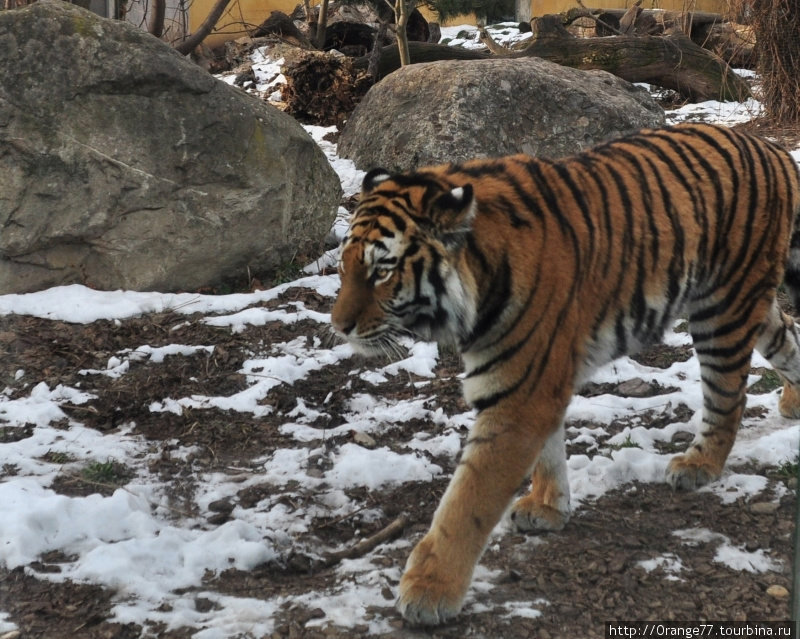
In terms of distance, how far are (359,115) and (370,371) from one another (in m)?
3.74

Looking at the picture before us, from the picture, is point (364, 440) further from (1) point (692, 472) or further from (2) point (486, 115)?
(2) point (486, 115)

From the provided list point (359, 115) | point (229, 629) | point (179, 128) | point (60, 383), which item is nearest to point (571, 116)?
point (359, 115)

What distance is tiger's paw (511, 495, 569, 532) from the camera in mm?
3359

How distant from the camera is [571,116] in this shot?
7352mm

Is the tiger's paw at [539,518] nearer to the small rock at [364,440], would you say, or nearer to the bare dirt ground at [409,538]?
the bare dirt ground at [409,538]

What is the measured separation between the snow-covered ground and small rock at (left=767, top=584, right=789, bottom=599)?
145mm

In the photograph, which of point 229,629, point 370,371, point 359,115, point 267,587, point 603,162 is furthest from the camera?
point 359,115

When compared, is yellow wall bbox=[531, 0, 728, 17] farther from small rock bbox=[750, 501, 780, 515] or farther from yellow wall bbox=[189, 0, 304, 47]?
small rock bbox=[750, 501, 780, 515]

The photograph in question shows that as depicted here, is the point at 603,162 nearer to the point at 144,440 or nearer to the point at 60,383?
the point at 144,440

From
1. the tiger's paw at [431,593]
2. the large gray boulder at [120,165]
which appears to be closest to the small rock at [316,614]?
the tiger's paw at [431,593]

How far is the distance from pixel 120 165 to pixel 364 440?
2577 millimetres

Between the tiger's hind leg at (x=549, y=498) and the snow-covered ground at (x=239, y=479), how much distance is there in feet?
0.72

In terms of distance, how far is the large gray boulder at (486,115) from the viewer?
706cm

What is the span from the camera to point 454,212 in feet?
9.04
